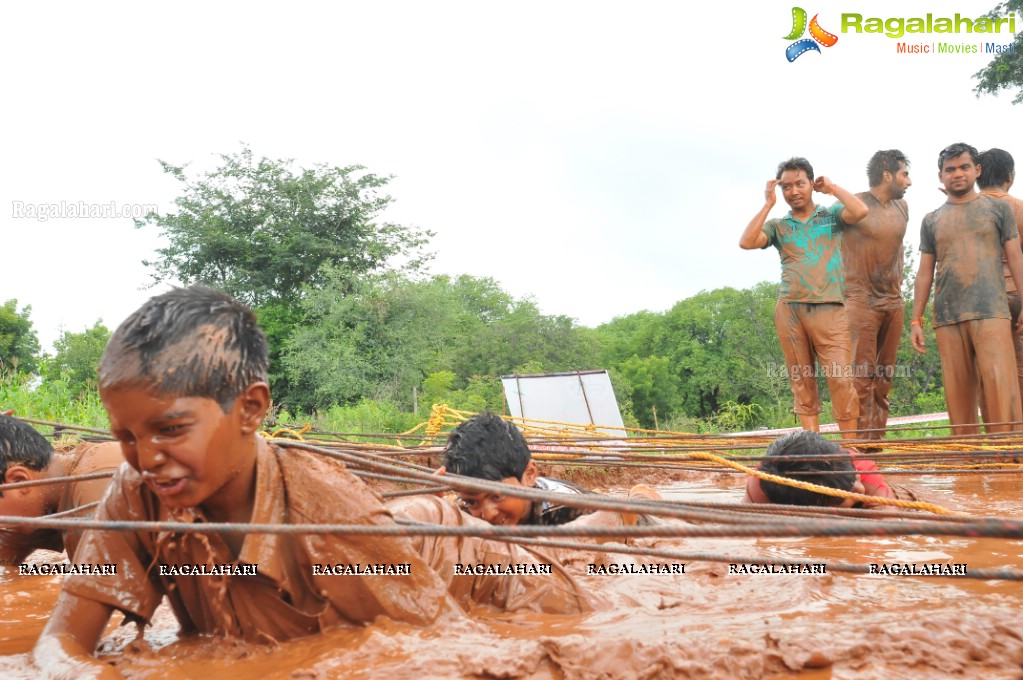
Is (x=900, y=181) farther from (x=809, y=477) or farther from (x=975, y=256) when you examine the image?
(x=809, y=477)

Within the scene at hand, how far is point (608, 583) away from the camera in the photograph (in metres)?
3.03

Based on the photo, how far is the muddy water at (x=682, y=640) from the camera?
1810mm

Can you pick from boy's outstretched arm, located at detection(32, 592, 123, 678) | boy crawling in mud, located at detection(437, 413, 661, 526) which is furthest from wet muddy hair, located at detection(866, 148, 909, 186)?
boy's outstretched arm, located at detection(32, 592, 123, 678)

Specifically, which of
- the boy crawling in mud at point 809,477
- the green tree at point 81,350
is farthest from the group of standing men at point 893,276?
the green tree at point 81,350

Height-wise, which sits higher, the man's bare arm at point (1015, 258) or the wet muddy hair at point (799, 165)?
the wet muddy hair at point (799, 165)

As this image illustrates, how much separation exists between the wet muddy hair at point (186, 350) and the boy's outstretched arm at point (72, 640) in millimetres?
668

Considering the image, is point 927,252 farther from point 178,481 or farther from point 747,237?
point 178,481

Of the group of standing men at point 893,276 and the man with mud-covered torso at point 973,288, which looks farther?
the man with mud-covered torso at point 973,288

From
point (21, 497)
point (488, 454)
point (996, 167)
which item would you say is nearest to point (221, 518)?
point (488, 454)

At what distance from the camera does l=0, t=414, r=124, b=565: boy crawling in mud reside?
3074 millimetres

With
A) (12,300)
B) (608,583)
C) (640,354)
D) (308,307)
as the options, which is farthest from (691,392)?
(608,583)

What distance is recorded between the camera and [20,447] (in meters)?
3.12

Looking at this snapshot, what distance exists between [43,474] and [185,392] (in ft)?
6.07

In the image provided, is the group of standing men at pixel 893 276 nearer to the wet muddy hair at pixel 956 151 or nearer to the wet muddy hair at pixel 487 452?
the wet muddy hair at pixel 956 151
